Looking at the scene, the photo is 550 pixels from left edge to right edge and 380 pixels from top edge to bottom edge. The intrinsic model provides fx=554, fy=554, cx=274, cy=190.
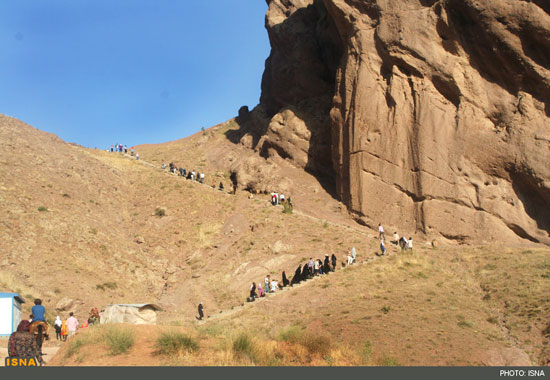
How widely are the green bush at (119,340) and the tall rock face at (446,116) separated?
26261 millimetres

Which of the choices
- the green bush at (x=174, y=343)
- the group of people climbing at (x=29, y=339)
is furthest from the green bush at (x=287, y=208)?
the group of people climbing at (x=29, y=339)

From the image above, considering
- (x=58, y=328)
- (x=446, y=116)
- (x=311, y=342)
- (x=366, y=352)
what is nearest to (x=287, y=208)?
(x=446, y=116)

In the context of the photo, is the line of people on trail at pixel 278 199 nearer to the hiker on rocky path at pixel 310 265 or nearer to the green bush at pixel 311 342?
the hiker on rocky path at pixel 310 265

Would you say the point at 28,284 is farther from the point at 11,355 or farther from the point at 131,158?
the point at 131,158

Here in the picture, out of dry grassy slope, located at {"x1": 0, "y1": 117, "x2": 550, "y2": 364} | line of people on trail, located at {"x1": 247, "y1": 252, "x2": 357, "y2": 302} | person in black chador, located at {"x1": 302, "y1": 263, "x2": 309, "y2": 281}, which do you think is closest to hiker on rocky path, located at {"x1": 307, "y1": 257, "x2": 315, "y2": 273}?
line of people on trail, located at {"x1": 247, "y1": 252, "x2": 357, "y2": 302}

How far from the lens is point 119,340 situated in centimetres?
1531

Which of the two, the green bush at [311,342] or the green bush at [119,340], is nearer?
the green bush at [119,340]

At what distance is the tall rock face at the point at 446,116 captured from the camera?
123 feet

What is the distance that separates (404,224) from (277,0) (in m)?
35.6

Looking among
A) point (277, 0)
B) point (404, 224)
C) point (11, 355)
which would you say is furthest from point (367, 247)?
point (277, 0)

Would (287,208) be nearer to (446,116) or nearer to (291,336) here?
(446,116)

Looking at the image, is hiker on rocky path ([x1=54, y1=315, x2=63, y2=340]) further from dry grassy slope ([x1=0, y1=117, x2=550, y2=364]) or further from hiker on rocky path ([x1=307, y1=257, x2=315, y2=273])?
hiker on rocky path ([x1=307, y1=257, x2=315, y2=273])

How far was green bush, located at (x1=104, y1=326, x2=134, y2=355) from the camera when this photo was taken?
593 inches

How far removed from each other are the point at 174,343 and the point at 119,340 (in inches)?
66.9
